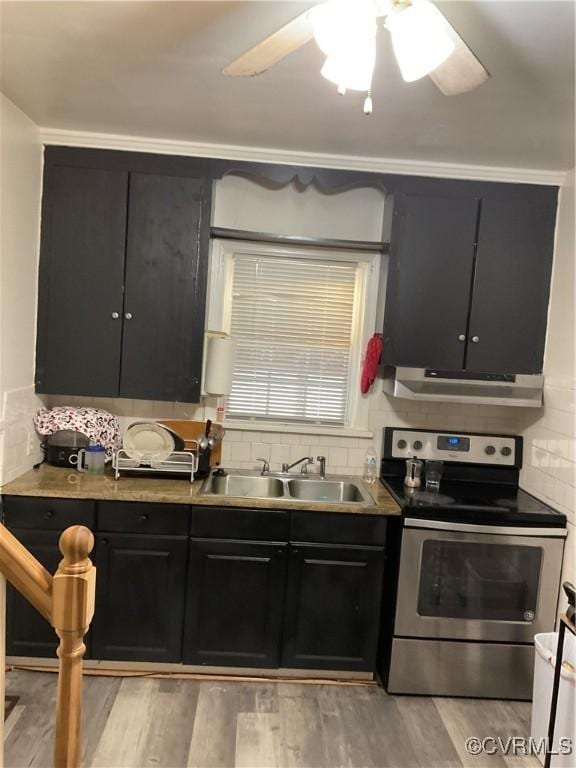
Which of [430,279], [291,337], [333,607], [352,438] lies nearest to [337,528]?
[333,607]

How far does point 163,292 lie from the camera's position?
9.53 ft

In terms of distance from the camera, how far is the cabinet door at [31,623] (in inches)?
104

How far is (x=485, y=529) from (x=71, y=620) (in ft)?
6.39

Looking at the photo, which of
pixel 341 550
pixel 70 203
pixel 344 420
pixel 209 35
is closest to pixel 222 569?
pixel 341 550

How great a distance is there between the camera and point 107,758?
2.19 metres

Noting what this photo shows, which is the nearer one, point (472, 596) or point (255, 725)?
point (255, 725)

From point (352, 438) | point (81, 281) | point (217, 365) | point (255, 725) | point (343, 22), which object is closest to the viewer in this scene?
point (343, 22)

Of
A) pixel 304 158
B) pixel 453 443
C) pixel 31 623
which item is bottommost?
pixel 31 623

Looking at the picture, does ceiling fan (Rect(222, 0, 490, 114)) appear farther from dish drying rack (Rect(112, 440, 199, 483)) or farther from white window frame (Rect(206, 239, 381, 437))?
dish drying rack (Rect(112, 440, 199, 483))

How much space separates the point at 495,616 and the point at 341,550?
2.56ft

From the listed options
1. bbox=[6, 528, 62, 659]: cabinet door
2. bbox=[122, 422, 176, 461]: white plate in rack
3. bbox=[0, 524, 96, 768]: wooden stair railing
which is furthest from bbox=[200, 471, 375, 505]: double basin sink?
bbox=[0, 524, 96, 768]: wooden stair railing

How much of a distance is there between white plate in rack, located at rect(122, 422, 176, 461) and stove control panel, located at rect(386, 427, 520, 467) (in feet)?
3.97

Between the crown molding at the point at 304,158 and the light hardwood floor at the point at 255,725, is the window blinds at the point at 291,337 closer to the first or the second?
the crown molding at the point at 304,158

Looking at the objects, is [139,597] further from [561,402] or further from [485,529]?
[561,402]
